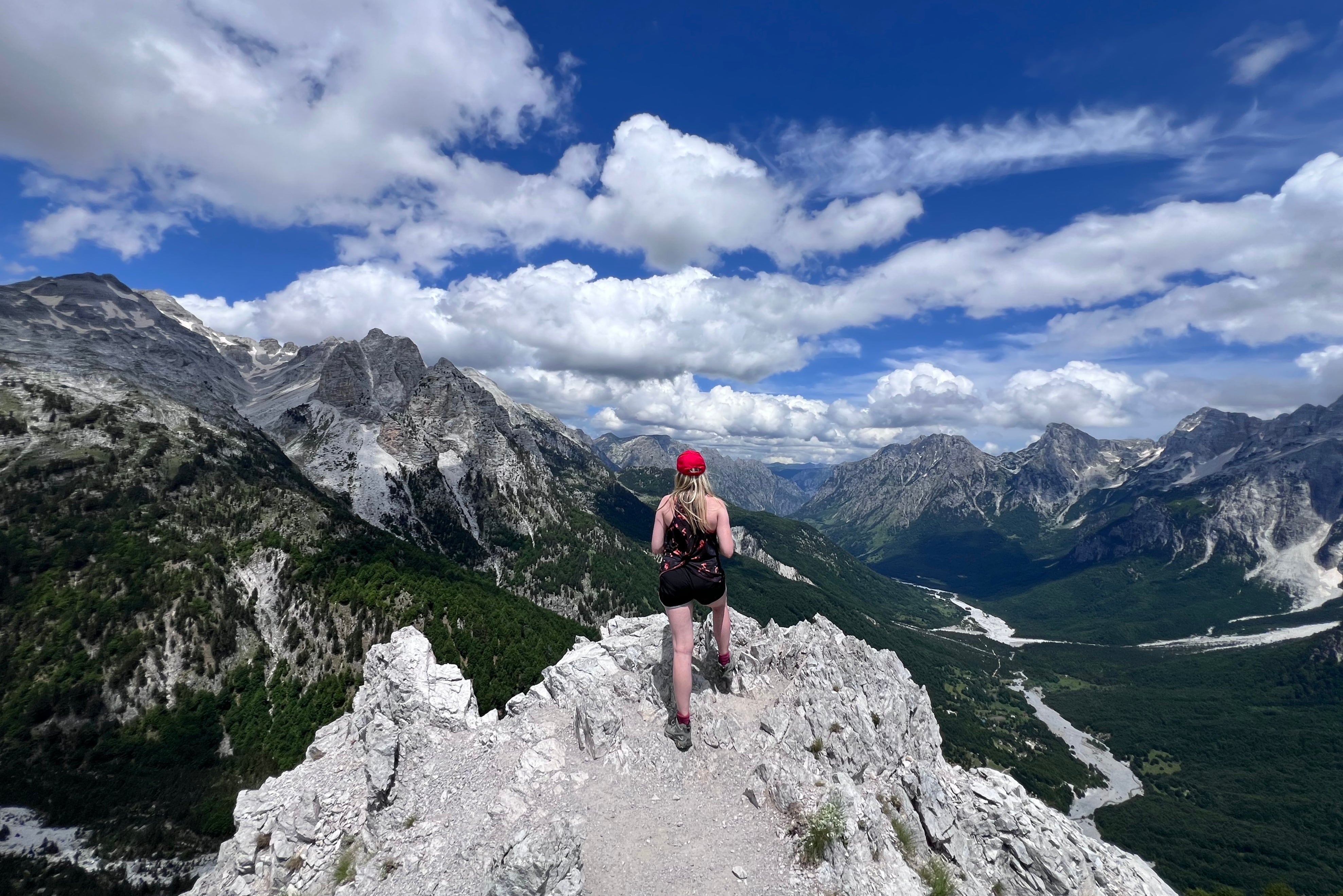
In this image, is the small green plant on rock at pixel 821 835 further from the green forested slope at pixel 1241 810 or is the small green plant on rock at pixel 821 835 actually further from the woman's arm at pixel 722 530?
the green forested slope at pixel 1241 810

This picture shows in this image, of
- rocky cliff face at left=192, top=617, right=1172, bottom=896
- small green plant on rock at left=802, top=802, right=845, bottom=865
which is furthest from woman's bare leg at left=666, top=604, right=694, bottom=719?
small green plant on rock at left=802, top=802, right=845, bottom=865

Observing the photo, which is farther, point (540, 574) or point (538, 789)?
point (540, 574)

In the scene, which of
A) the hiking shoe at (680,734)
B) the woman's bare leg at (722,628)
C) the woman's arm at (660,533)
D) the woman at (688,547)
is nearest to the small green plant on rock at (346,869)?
the hiking shoe at (680,734)

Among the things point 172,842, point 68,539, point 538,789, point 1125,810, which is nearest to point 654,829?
point 538,789

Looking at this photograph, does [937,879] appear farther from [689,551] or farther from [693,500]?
[693,500]

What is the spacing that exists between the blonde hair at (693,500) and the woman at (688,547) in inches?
0.5

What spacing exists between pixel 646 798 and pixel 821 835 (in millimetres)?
4638

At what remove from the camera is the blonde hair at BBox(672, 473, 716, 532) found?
12977 millimetres

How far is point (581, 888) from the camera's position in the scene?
10.7m

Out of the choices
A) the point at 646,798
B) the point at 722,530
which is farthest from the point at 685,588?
the point at 646,798

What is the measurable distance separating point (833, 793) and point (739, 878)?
348 cm

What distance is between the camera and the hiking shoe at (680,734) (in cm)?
1473

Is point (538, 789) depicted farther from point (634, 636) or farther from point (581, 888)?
point (634, 636)

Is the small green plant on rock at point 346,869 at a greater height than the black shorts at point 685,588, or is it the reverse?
the black shorts at point 685,588
